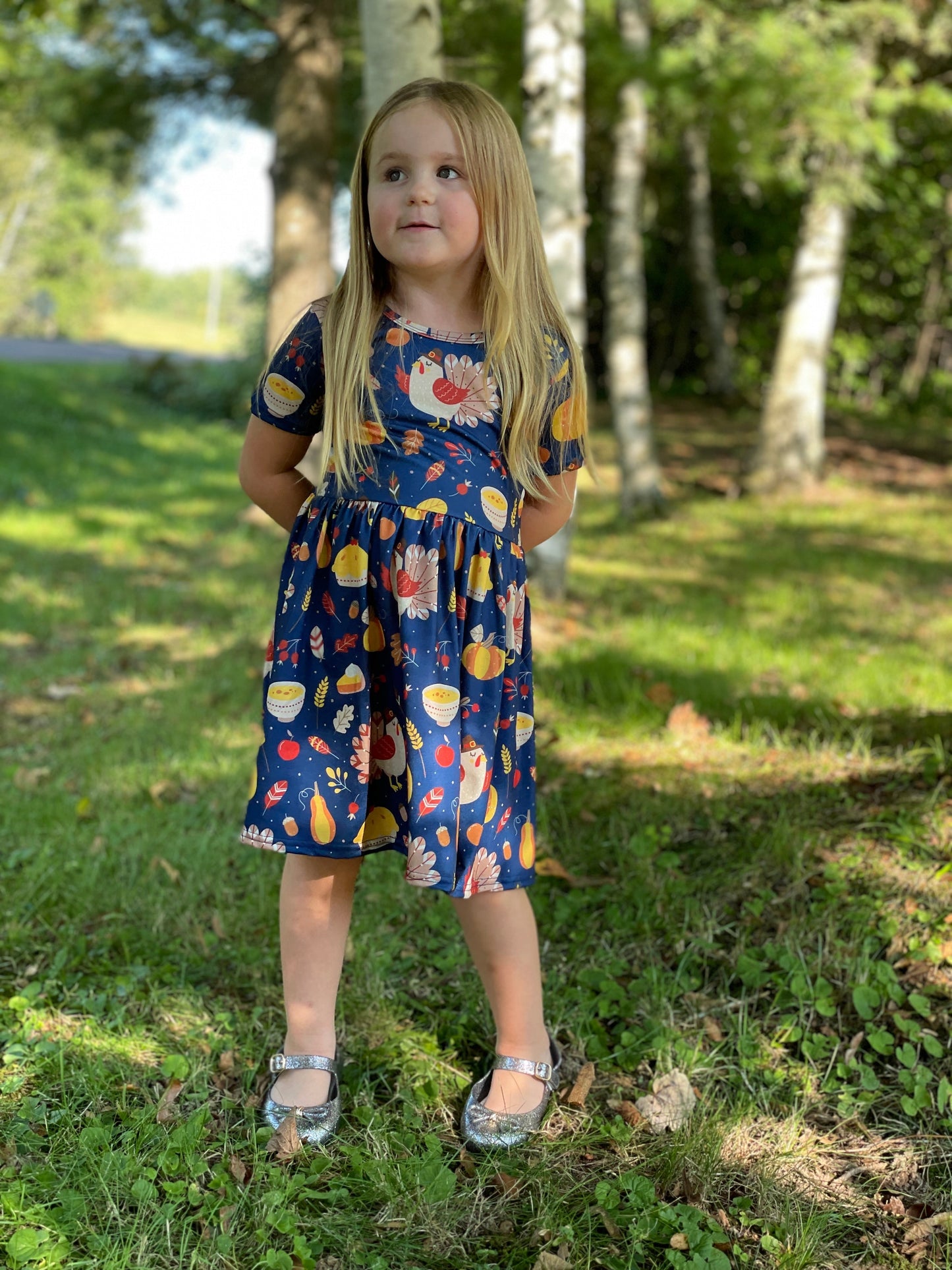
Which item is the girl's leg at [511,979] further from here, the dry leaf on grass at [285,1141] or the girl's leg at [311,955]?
the dry leaf on grass at [285,1141]

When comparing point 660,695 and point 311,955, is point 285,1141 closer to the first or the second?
point 311,955

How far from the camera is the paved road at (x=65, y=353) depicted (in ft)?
70.3

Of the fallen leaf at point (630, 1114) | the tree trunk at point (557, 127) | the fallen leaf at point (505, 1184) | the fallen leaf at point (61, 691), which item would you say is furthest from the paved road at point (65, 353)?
the fallen leaf at point (505, 1184)

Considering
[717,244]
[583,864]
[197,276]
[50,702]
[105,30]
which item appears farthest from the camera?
[197,276]

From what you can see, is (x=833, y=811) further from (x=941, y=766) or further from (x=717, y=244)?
(x=717, y=244)

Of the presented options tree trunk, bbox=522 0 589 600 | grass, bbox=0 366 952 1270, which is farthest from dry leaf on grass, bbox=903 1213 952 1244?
tree trunk, bbox=522 0 589 600

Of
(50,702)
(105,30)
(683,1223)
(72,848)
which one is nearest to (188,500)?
(105,30)

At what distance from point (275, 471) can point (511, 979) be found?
3.64 ft

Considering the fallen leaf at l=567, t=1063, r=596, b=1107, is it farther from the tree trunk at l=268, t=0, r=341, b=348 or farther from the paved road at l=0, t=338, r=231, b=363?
the paved road at l=0, t=338, r=231, b=363

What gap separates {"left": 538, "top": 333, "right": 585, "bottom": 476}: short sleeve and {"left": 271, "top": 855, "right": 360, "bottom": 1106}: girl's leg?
89cm

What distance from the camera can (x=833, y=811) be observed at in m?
3.14

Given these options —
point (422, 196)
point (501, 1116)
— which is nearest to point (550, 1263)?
point (501, 1116)

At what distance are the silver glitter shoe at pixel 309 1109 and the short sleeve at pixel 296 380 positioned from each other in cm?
124

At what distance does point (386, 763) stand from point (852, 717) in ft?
7.65
